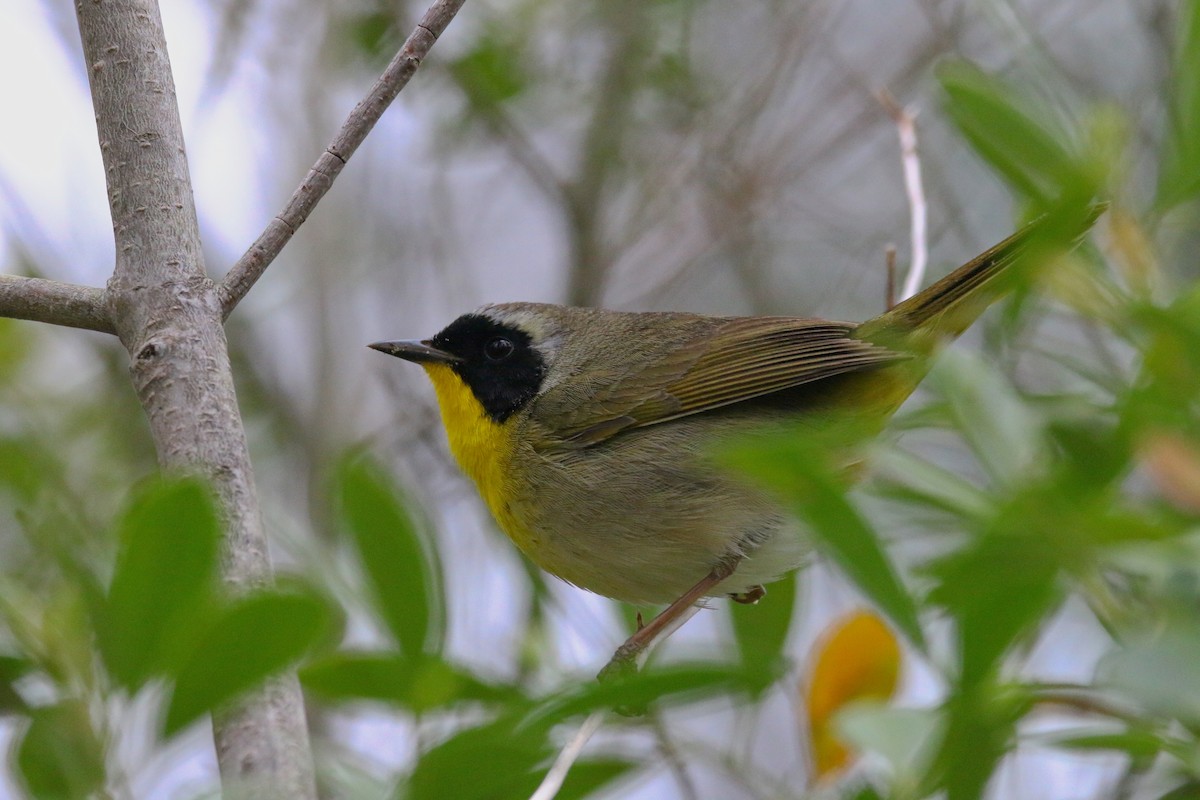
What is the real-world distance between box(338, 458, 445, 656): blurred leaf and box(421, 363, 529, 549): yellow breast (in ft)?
6.31

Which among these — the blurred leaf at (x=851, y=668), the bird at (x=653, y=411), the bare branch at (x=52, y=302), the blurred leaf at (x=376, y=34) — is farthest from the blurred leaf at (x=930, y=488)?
the blurred leaf at (x=376, y=34)

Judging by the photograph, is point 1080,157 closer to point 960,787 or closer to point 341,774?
point 960,787

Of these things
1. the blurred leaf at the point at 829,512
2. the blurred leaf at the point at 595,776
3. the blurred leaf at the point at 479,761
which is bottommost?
the blurred leaf at the point at 479,761

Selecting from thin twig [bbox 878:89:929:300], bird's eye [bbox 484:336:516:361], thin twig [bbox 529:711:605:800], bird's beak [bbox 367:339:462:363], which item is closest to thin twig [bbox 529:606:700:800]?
thin twig [bbox 529:711:605:800]

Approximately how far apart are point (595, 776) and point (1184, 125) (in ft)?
2.87

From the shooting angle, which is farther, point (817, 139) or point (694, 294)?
point (694, 294)

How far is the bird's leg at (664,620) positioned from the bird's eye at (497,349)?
3.03 feet

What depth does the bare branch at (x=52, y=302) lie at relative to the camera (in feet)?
6.82

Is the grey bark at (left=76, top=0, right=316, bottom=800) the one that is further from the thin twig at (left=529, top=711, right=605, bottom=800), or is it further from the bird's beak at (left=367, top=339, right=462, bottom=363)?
the bird's beak at (left=367, top=339, right=462, bottom=363)

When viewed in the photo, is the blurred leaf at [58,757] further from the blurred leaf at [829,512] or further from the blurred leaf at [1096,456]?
the blurred leaf at [1096,456]

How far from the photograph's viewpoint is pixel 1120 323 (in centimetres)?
122

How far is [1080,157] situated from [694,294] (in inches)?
218

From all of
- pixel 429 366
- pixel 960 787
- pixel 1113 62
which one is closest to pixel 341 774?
pixel 960 787

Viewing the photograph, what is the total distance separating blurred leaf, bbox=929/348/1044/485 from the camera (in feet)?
3.55
